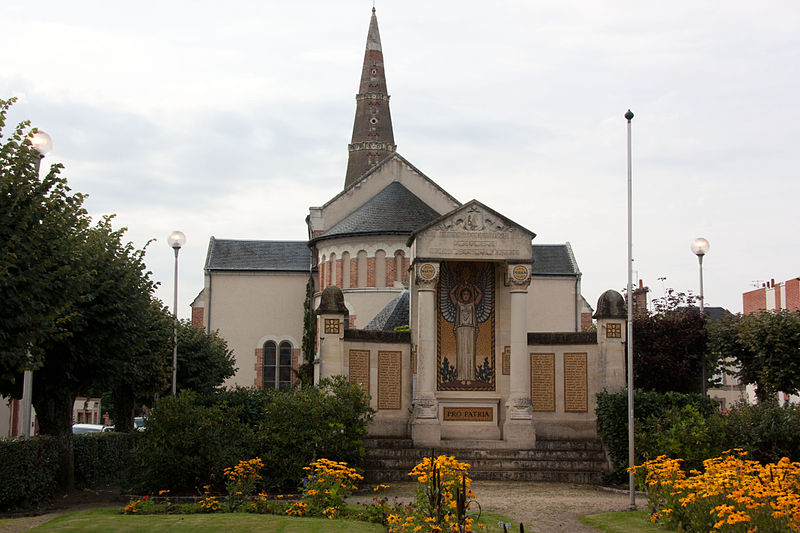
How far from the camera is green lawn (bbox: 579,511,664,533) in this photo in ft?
46.1

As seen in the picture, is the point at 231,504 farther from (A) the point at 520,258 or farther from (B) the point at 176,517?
(A) the point at 520,258

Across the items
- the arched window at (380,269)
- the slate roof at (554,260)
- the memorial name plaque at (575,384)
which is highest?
the slate roof at (554,260)

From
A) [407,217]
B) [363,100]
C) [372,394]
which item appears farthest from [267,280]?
[372,394]

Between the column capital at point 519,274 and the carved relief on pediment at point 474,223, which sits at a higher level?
the carved relief on pediment at point 474,223

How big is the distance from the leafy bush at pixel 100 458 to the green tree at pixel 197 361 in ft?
23.7

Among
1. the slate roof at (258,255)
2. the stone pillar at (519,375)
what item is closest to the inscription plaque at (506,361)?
the stone pillar at (519,375)

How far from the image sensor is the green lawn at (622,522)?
14.1 meters

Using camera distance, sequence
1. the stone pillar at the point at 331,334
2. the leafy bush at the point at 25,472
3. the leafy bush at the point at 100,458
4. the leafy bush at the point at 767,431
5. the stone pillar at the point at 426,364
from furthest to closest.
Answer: the stone pillar at the point at 331,334 → the stone pillar at the point at 426,364 → the leafy bush at the point at 100,458 → the leafy bush at the point at 767,431 → the leafy bush at the point at 25,472

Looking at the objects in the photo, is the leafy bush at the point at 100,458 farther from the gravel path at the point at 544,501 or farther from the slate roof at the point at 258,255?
the slate roof at the point at 258,255

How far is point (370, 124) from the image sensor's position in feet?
248

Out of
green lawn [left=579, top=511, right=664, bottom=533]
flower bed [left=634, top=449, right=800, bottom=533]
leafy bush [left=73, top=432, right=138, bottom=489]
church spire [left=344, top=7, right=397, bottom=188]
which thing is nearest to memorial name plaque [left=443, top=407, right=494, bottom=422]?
leafy bush [left=73, top=432, right=138, bottom=489]

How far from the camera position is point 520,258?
24.5 meters

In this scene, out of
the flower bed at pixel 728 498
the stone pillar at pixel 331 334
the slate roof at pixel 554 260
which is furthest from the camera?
the slate roof at pixel 554 260

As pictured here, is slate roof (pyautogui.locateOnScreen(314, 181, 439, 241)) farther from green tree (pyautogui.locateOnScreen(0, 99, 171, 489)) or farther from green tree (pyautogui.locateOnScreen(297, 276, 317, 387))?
green tree (pyautogui.locateOnScreen(0, 99, 171, 489))
